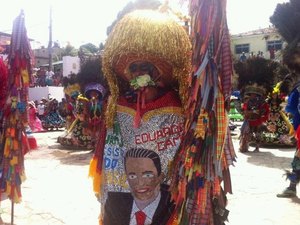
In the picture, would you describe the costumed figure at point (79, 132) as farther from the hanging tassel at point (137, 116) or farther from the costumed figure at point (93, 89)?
the hanging tassel at point (137, 116)

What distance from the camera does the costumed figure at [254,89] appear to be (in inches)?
336

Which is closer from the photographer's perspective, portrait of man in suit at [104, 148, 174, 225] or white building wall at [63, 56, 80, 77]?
portrait of man in suit at [104, 148, 174, 225]

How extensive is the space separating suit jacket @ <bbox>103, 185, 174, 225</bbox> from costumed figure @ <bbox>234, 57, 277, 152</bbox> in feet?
20.3

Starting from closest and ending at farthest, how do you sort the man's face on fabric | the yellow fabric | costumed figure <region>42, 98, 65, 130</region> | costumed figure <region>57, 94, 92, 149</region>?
the man's face on fabric, the yellow fabric, costumed figure <region>57, 94, 92, 149</region>, costumed figure <region>42, 98, 65, 130</region>

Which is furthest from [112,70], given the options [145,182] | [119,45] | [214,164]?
[214,164]

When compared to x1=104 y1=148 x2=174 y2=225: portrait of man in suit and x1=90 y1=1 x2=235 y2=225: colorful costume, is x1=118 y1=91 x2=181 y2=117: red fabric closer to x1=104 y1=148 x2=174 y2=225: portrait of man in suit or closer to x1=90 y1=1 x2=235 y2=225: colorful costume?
x1=90 y1=1 x2=235 y2=225: colorful costume

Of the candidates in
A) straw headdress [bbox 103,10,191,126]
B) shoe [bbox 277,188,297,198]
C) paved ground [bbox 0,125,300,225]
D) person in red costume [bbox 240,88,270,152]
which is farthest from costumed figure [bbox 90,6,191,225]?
person in red costume [bbox 240,88,270,152]

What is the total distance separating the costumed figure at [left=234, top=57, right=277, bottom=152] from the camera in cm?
853

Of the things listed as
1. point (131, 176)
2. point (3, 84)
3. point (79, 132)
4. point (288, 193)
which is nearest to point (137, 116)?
point (131, 176)

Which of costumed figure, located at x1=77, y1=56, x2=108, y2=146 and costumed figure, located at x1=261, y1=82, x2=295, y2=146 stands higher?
costumed figure, located at x1=77, y1=56, x2=108, y2=146

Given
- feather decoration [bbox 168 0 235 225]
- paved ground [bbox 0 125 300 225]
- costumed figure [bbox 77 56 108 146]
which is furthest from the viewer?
costumed figure [bbox 77 56 108 146]

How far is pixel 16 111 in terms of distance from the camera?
3631mm

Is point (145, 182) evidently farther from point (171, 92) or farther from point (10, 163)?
point (10, 163)

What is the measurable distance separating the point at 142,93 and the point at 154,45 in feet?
1.12
